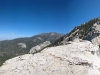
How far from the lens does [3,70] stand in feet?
45.5

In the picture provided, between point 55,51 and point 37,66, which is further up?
point 55,51

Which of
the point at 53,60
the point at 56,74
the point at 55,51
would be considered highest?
the point at 55,51

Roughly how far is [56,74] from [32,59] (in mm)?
3915

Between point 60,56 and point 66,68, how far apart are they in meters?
2.45

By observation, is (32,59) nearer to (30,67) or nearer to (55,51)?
(30,67)

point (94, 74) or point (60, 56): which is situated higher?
point (60, 56)

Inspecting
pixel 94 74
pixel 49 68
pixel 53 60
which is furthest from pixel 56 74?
pixel 94 74

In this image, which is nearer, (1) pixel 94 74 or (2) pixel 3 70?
(1) pixel 94 74

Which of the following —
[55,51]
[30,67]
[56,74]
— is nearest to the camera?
[56,74]

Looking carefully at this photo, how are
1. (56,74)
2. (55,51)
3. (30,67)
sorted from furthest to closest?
(55,51) → (30,67) → (56,74)

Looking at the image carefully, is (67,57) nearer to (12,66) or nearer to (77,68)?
(77,68)

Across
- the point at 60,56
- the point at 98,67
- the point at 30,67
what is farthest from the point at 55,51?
the point at 98,67

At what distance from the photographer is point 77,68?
13.2 m

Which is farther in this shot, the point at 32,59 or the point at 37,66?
the point at 32,59
